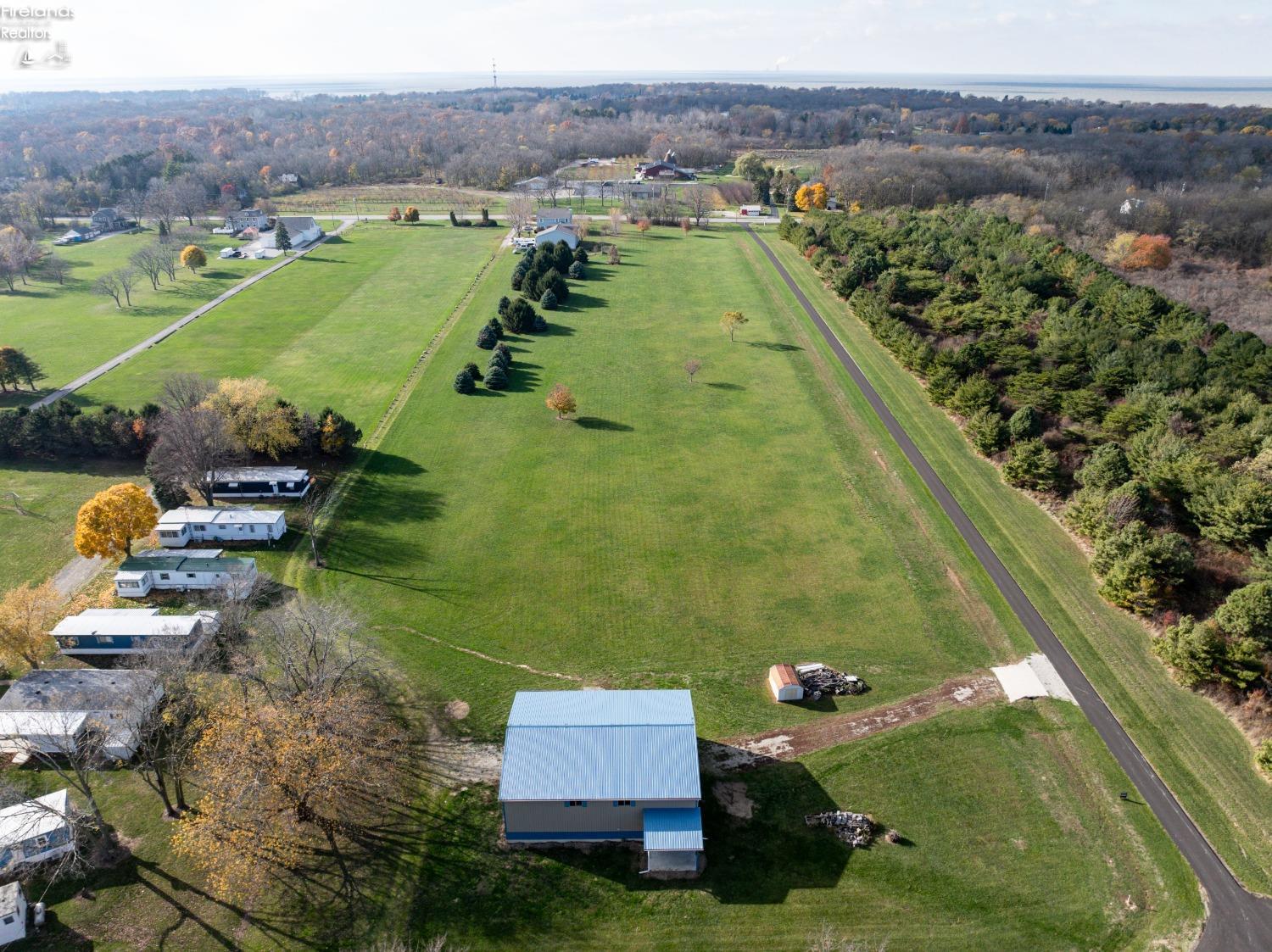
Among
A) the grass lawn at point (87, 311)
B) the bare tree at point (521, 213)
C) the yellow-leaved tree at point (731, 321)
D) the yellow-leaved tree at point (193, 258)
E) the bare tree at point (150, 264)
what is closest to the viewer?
the grass lawn at point (87, 311)

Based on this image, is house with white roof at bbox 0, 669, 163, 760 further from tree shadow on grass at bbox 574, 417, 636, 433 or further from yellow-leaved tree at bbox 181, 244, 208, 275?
yellow-leaved tree at bbox 181, 244, 208, 275

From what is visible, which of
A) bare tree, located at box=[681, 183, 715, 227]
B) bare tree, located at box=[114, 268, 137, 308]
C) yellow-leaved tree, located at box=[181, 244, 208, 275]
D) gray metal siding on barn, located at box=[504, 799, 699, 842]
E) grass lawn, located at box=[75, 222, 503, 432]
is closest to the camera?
gray metal siding on barn, located at box=[504, 799, 699, 842]

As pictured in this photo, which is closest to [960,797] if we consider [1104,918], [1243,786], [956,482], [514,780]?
[1104,918]

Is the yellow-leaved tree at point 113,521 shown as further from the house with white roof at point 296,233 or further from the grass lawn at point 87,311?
the house with white roof at point 296,233

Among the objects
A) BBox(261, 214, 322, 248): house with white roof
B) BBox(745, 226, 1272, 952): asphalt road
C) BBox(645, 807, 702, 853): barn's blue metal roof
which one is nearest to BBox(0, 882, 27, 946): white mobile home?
BBox(645, 807, 702, 853): barn's blue metal roof

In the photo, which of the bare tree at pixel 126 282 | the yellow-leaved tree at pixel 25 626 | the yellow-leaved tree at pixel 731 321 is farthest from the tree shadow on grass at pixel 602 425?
the bare tree at pixel 126 282

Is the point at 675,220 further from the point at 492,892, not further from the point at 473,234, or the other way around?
the point at 492,892
